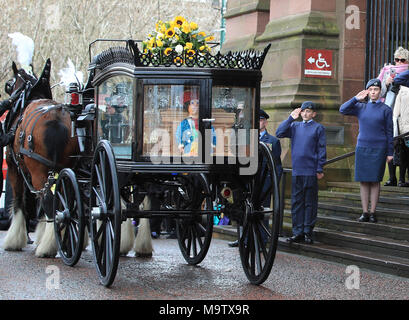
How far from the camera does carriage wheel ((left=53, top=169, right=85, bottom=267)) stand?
9.91m

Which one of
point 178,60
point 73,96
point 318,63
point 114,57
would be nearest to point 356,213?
point 318,63

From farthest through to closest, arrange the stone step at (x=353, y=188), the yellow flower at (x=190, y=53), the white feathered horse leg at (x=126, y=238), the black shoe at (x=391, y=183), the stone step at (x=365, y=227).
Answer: the black shoe at (x=391, y=183)
the stone step at (x=353, y=188)
the white feathered horse leg at (x=126, y=238)
the stone step at (x=365, y=227)
the yellow flower at (x=190, y=53)

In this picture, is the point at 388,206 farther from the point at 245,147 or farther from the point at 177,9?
the point at 177,9

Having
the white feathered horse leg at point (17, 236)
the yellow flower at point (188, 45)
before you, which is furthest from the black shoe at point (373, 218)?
the white feathered horse leg at point (17, 236)

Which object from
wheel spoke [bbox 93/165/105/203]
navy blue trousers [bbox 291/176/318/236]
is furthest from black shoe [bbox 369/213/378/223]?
wheel spoke [bbox 93/165/105/203]

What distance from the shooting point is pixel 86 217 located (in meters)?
10.3

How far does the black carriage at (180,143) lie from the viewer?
8.55 metres

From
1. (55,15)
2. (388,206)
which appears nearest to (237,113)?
(388,206)

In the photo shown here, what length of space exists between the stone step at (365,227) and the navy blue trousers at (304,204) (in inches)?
19.2

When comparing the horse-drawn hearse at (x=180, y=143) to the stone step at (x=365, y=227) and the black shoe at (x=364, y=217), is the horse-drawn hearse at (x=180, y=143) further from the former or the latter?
the black shoe at (x=364, y=217)

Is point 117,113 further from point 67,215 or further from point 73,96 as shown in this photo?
point 73,96

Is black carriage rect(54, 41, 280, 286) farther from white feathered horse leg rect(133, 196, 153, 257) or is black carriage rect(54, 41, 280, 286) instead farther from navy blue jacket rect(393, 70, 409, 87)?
navy blue jacket rect(393, 70, 409, 87)

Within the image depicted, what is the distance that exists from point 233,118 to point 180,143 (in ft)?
1.99
